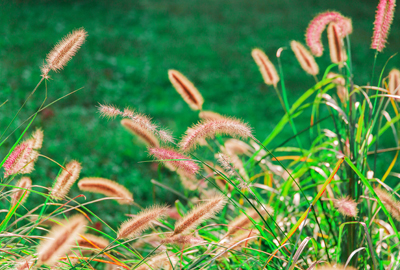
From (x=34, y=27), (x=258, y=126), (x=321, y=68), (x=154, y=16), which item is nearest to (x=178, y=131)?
(x=258, y=126)

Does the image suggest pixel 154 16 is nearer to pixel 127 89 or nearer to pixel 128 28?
pixel 128 28

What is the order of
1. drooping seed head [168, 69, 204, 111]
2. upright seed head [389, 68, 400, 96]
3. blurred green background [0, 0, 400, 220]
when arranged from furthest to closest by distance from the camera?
blurred green background [0, 0, 400, 220] → upright seed head [389, 68, 400, 96] → drooping seed head [168, 69, 204, 111]

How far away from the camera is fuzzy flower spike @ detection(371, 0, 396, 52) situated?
1130 mm

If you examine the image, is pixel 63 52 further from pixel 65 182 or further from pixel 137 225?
pixel 137 225

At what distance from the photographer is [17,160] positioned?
1033mm

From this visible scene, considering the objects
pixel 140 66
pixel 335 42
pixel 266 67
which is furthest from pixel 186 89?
pixel 140 66

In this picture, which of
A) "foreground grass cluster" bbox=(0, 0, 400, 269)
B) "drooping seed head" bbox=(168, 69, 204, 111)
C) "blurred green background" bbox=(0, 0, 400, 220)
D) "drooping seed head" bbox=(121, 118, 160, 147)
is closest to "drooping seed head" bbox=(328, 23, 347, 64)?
"foreground grass cluster" bbox=(0, 0, 400, 269)

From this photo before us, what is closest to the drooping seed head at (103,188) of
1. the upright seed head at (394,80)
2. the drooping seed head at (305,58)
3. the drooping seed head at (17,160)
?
the drooping seed head at (17,160)

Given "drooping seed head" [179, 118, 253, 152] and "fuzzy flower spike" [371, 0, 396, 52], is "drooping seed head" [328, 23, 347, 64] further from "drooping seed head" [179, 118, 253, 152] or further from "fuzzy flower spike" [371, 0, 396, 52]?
"drooping seed head" [179, 118, 253, 152]

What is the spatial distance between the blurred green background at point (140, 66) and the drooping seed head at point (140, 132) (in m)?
0.94

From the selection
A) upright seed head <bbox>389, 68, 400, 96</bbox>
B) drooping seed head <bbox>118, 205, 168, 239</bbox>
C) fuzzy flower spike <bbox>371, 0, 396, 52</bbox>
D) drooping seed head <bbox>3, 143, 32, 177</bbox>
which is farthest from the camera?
upright seed head <bbox>389, 68, 400, 96</bbox>

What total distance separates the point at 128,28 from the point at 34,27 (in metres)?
1.36

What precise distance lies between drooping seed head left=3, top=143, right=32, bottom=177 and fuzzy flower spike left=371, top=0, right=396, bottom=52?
4.23ft

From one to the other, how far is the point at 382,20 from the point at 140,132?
0.96 meters
